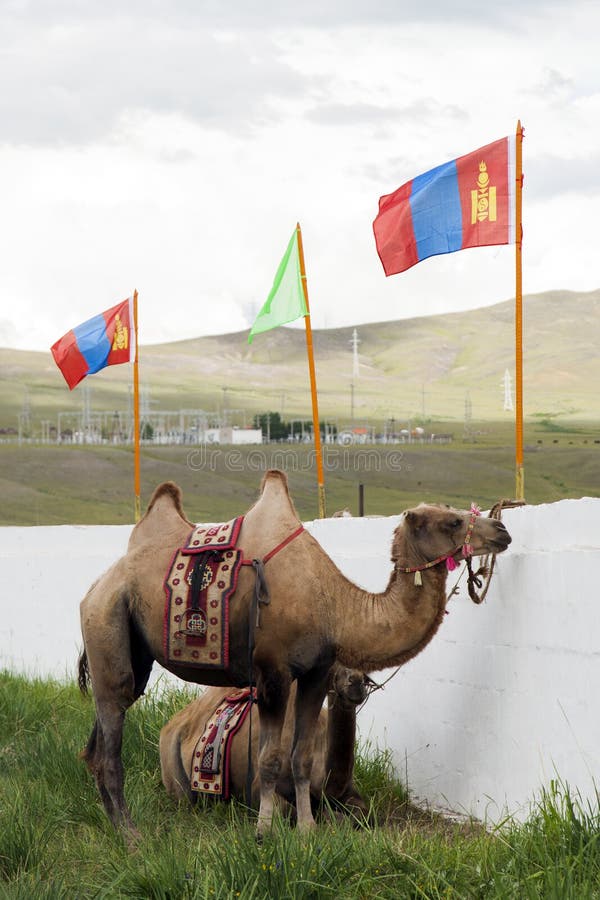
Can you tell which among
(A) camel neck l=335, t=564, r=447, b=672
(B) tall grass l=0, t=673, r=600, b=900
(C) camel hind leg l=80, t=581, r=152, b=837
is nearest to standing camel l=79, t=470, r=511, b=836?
(A) camel neck l=335, t=564, r=447, b=672

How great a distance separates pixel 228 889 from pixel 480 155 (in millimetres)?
7163

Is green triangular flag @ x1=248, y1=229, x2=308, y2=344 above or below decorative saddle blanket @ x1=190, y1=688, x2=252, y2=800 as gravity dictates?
above

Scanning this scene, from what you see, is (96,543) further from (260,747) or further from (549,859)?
(549,859)

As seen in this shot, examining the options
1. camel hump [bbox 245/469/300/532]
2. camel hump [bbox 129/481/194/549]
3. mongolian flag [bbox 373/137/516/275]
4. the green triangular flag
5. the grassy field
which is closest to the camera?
camel hump [bbox 245/469/300/532]

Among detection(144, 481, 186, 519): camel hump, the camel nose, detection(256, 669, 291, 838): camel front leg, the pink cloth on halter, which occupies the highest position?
detection(144, 481, 186, 519): camel hump

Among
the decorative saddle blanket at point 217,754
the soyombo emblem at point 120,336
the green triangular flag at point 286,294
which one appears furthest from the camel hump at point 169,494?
the soyombo emblem at point 120,336

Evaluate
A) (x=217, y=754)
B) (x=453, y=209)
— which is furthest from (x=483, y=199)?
(x=217, y=754)

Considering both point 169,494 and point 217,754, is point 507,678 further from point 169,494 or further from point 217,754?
point 169,494

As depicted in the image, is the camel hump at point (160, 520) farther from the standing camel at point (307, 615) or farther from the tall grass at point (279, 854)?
the tall grass at point (279, 854)

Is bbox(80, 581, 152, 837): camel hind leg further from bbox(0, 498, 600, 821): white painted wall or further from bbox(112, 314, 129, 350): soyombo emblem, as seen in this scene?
bbox(112, 314, 129, 350): soyombo emblem

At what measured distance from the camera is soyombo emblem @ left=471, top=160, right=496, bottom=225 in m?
11.0

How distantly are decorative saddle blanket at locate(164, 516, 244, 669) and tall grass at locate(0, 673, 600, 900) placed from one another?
98cm

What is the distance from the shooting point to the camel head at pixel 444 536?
7.48 metres

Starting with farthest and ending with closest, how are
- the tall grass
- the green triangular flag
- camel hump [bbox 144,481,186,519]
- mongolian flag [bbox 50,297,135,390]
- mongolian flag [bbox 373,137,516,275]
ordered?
1. mongolian flag [bbox 50,297,135,390]
2. the green triangular flag
3. mongolian flag [bbox 373,137,516,275]
4. camel hump [bbox 144,481,186,519]
5. the tall grass
